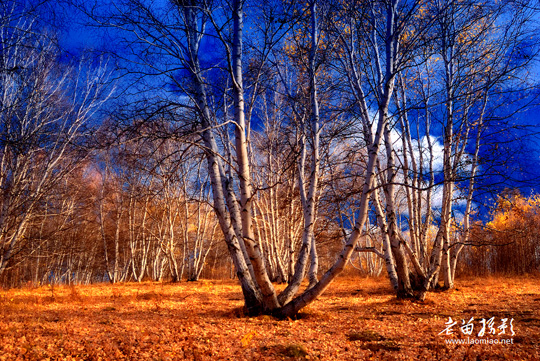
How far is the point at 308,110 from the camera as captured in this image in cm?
683

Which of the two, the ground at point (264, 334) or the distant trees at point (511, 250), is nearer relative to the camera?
the ground at point (264, 334)

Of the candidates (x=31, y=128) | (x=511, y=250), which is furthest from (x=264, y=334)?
(x=511, y=250)

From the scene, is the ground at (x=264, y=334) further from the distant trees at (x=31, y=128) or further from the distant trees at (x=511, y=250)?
the distant trees at (x=511, y=250)

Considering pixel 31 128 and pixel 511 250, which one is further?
pixel 511 250

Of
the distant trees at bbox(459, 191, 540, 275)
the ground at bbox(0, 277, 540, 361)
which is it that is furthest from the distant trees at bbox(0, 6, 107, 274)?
the distant trees at bbox(459, 191, 540, 275)

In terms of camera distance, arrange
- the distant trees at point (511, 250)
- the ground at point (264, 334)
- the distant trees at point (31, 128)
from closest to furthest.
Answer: the ground at point (264, 334), the distant trees at point (31, 128), the distant trees at point (511, 250)

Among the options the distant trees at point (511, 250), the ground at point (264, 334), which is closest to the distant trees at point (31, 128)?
the ground at point (264, 334)

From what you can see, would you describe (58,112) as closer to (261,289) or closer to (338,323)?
(261,289)

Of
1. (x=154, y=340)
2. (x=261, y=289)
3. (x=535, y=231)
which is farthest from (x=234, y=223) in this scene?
(x=535, y=231)

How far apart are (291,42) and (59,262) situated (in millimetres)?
19921

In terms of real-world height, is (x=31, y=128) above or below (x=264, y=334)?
above

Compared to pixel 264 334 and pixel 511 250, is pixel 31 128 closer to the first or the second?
pixel 264 334

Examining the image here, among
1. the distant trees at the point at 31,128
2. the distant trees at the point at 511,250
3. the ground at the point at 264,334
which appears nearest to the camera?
the ground at the point at 264,334

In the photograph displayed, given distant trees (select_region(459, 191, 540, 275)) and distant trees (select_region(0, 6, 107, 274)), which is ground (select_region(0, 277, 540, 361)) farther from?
distant trees (select_region(459, 191, 540, 275))
